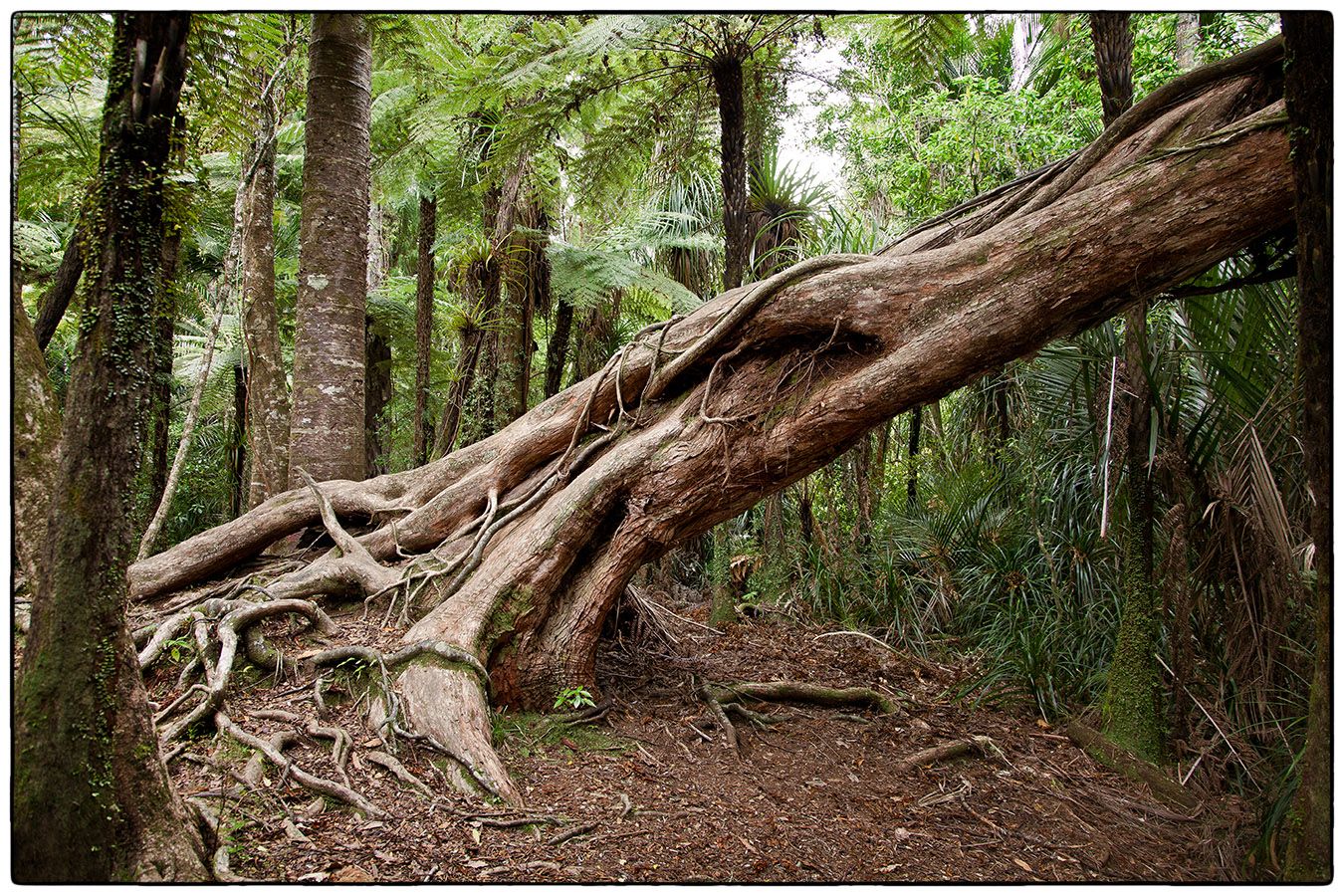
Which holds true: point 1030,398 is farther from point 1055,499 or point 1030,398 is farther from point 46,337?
point 46,337

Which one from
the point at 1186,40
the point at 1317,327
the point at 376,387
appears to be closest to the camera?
the point at 1317,327

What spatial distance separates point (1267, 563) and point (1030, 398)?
3.37 metres

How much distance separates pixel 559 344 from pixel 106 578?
6958 mm

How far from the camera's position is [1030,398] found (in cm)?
675

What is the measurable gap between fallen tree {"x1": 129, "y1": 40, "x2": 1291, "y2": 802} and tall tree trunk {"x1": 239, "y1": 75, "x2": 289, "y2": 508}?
1243 mm

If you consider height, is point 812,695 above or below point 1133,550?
below

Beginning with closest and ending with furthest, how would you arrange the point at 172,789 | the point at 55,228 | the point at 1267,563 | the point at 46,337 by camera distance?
1. the point at 172,789
2. the point at 1267,563
3. the point at 46,337
4. the point at 55,228


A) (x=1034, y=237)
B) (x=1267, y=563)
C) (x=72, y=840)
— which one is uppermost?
(x=1034, y=237)

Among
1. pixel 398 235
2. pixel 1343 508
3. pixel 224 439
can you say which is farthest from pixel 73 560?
pixel 398 235

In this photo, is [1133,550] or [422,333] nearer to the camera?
[1133,550]

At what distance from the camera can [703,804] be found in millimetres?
3400

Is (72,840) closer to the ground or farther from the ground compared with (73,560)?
closer to the ground

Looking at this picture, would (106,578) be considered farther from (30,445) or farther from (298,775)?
(298,775)

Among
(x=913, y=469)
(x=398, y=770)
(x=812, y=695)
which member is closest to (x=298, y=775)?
(x=398, y=770)
